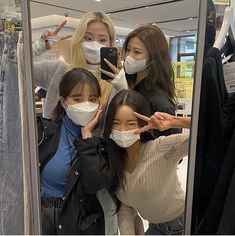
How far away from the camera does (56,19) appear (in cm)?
101

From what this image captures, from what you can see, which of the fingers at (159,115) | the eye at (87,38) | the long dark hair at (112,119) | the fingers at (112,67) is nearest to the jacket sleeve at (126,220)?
the long dark hair at (112,119)

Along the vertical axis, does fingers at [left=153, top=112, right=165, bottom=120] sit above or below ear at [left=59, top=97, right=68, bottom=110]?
below

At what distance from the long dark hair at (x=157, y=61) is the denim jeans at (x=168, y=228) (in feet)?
1.40

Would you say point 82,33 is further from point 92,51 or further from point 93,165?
point 93,165

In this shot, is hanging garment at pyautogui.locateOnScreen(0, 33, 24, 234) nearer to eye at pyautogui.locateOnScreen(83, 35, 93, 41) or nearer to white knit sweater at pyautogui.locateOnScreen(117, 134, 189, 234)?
eye at pyautogui.locateOnScreen(83, 35, 93, 41)

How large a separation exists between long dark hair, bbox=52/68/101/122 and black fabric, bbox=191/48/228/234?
1.18 ft

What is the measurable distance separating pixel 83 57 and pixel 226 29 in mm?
470

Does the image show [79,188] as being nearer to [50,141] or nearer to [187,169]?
[50,141]

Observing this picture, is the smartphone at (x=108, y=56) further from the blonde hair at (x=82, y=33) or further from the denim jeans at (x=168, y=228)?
the denim jeans at (x=168, y=228)

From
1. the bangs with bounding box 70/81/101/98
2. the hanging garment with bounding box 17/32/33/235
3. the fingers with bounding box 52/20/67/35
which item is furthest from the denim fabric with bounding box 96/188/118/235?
the fingers with bounding box 52/20/67/35

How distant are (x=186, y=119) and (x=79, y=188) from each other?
42cm

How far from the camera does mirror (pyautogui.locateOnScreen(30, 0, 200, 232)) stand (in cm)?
92

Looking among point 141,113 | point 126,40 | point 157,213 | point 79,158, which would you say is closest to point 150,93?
point 141,113

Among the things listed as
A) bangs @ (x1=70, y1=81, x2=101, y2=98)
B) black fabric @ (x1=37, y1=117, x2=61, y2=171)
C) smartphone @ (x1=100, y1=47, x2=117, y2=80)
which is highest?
smartphone @ (x1=100, y1=47, x2=117, y2=80)
